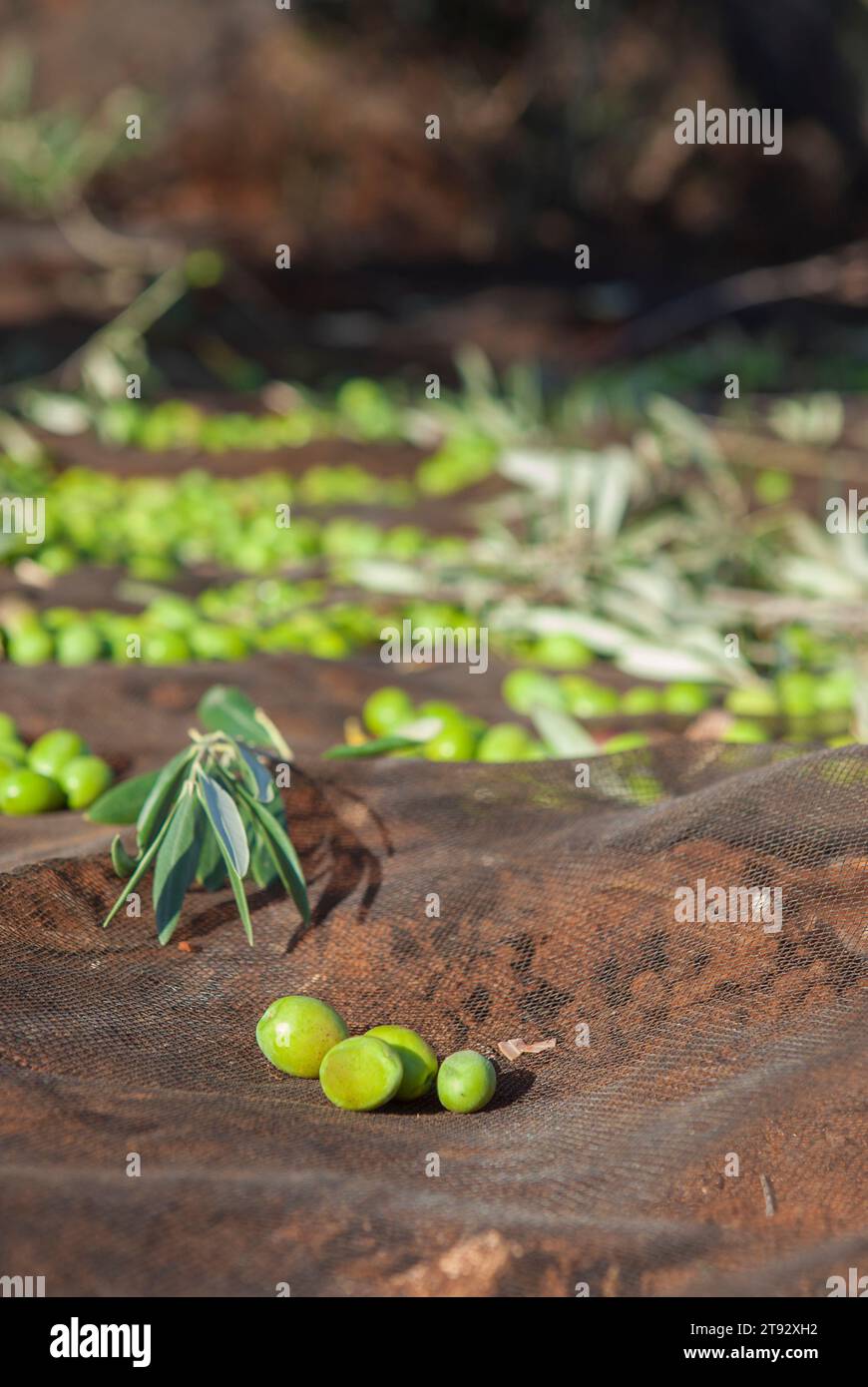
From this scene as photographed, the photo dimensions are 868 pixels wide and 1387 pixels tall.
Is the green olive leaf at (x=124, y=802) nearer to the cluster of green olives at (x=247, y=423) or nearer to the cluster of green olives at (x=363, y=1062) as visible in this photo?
the cluster of green olives at (x=363, y=1062)

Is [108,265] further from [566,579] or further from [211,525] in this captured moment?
[566,579]

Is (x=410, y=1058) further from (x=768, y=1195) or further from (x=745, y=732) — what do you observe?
(x=745, y=732)

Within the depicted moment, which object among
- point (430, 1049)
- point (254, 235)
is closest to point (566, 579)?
point (430, 1049)

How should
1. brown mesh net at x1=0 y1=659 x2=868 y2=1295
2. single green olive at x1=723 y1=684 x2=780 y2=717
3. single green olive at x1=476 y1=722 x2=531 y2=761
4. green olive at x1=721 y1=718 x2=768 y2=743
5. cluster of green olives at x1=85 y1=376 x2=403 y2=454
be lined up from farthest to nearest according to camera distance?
cluster of green olives at x1=85 y1=376 x2=403 y2=454, single green olive at x1=723 y1=684 x2=780 y2=717, green olive at x1=721 y1=718 x2=768 y2=743, single green olive at x1=476 y1=722 x2=531 y2=761, brown mesh net at x1=0 y1=659 x2=868 y2=1295

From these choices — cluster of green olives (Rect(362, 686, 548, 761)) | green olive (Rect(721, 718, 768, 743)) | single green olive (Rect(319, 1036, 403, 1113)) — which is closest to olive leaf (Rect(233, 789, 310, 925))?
single green olive (Rect(319, 1036, 403, 1113))

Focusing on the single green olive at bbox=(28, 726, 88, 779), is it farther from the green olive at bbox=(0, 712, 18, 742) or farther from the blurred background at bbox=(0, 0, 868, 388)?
the blurred background at bbox=(0, 0, 868, 388)

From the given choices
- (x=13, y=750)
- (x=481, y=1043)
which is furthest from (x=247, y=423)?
(x=481, y=1043)
